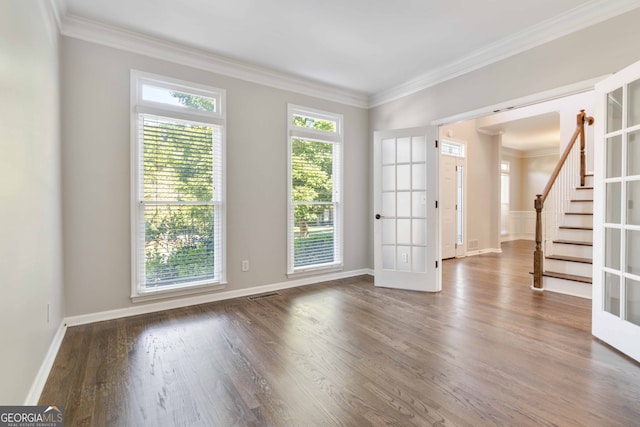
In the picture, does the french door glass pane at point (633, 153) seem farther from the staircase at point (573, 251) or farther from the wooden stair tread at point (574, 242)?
the wooden stair tread at point (574, 242)

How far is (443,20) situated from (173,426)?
11.9 feet

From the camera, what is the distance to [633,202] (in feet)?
7.25

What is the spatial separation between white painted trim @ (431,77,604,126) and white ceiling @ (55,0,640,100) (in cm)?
50

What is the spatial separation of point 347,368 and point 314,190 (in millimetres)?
2711

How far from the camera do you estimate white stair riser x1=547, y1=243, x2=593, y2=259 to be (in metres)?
3.97

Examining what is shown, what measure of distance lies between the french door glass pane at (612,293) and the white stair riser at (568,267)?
1.66 m

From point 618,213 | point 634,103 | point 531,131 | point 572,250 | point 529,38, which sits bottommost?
point 572,250

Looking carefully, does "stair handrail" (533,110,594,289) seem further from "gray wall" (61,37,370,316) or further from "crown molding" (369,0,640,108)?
"gray wall" (61,37,370,316)

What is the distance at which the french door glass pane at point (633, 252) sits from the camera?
7.17ft

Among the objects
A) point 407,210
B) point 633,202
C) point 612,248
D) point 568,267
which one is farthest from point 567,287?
point 407,210

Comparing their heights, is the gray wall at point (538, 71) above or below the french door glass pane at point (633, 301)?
above

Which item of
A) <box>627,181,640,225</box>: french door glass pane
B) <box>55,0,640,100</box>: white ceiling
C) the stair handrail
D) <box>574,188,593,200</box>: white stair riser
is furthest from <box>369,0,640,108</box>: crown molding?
<box>574,188,593,200</box>: white stair riser

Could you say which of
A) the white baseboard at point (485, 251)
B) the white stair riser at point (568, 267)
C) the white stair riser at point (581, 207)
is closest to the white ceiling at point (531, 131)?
the white stair riser at point (581, 207)

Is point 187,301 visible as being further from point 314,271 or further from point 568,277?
point 568,277
